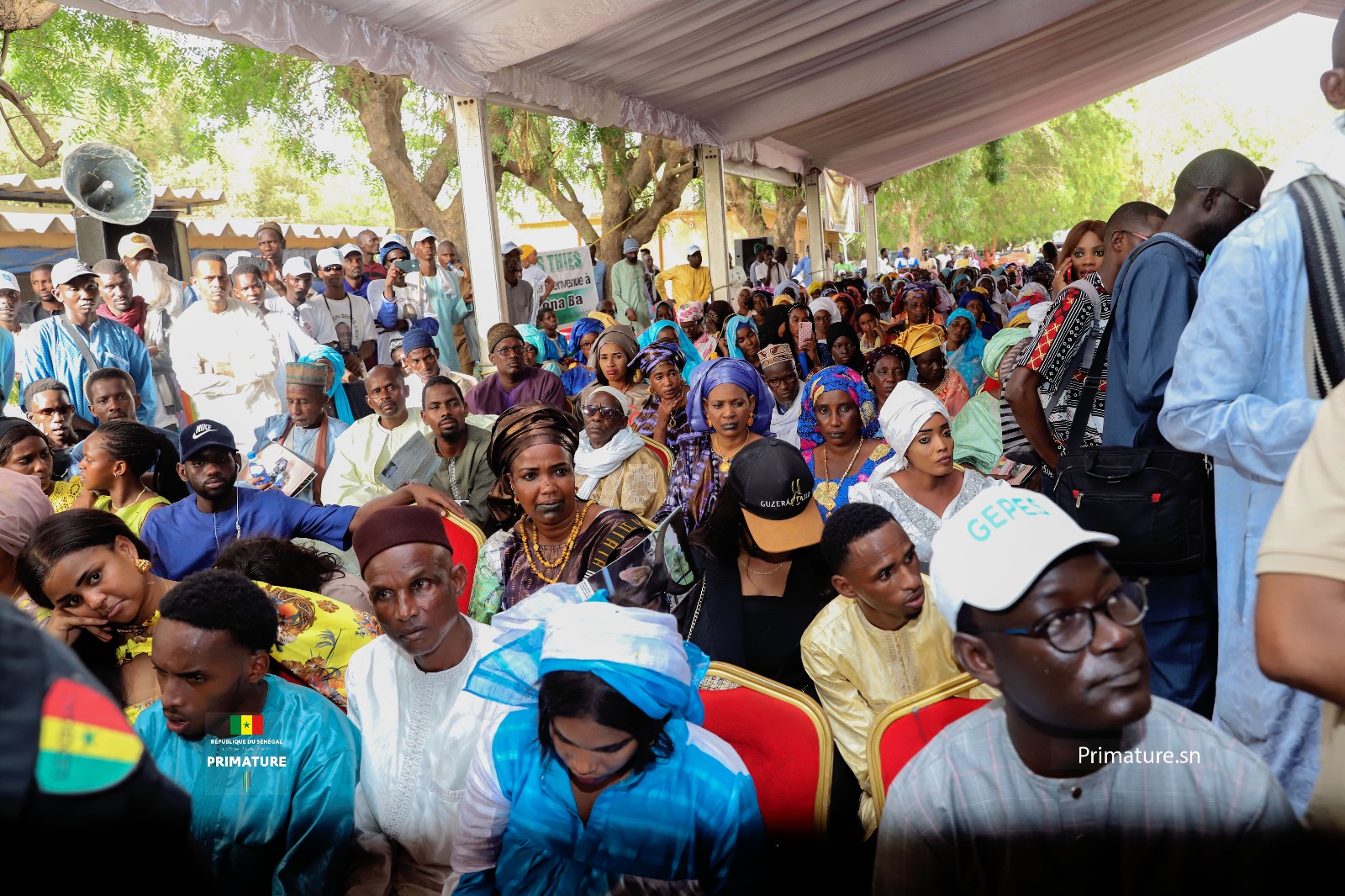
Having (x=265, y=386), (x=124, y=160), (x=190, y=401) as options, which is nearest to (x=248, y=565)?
(x=265, y=386)

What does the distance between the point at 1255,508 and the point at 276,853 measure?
2.13m

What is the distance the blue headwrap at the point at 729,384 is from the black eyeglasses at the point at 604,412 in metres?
0.45

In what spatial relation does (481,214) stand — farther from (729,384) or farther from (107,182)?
(729,384)

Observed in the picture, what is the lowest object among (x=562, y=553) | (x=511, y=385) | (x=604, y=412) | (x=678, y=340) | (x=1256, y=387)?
(x=562, y=553)

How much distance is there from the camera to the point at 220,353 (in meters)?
6.76

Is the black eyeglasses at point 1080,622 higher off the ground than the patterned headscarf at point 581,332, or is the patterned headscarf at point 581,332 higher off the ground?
the patterned headscarf at point 581,332

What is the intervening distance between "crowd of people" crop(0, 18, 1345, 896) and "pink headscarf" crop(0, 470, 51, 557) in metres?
0.01

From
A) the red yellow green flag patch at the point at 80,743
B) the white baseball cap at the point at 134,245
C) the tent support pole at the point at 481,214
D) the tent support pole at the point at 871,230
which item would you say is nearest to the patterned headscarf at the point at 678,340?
the tent support pole at the point at 481,214

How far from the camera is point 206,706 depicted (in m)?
2.22

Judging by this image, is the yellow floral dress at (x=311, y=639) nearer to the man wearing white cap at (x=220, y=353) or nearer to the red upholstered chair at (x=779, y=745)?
the red upholstered chair at (x=779, y=745)

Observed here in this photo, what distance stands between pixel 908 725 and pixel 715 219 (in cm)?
1201

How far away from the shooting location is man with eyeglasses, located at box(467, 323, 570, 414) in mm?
6641

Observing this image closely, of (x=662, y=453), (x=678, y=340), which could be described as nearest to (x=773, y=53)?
(x=678, y=340)

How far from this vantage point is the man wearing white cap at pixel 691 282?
47.1 ft
